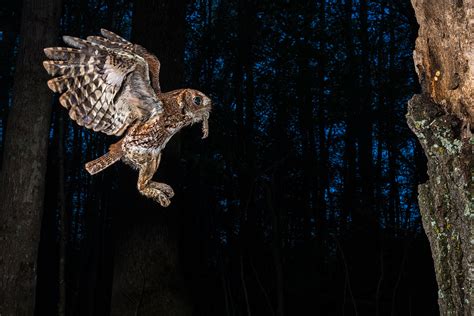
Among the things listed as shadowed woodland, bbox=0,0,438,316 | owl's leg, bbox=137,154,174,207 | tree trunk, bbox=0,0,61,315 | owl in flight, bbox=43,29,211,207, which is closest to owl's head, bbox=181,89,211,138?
owl in flight, bbox=43,29,211,207

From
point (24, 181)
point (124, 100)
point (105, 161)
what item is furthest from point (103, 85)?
point (24, 181)

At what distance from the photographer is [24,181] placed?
5.08 m

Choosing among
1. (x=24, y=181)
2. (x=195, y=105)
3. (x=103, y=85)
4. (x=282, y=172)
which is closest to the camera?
(x=195, y=105)

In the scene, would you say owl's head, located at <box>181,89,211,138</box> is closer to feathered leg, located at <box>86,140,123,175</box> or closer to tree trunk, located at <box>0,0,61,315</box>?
feathered leg, located at <box>86,140,123,175</box>

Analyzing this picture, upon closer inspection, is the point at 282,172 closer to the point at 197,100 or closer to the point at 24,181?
the point at 24,181

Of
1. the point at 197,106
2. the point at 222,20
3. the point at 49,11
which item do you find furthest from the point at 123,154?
the point at 222,20

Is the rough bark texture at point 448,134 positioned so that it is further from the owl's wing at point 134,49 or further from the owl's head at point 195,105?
the owl's wing at point 134,49

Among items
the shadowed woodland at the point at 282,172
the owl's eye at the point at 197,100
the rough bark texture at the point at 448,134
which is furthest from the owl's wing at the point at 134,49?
the shadowed woodland at the point at 282,172

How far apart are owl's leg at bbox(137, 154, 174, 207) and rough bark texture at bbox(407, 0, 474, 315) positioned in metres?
0.74

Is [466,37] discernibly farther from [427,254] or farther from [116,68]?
[427,254]

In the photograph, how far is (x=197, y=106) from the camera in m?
1.35

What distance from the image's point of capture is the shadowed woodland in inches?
377

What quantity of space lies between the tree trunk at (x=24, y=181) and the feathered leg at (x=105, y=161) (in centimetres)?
405

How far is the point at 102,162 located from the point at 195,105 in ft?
0.95
